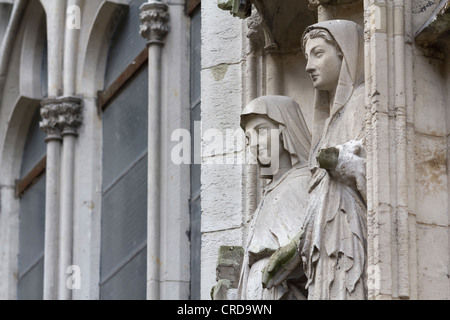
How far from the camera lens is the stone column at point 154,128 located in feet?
42.3

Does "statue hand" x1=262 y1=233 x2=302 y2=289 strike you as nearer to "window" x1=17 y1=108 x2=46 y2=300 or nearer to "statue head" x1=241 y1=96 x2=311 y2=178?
"statue head" x1=241 y1=96 x2=311 y2=178

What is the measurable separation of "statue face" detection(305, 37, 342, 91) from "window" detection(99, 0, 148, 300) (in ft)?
13.7

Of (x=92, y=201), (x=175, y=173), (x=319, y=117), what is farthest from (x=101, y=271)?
(x=319, y=117)

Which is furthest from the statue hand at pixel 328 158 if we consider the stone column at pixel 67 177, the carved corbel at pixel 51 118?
the carved corbel at pixel 51 118

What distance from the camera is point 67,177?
14664mm

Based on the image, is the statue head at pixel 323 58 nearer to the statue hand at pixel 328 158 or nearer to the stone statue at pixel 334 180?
the stone statue at pixel 334 180

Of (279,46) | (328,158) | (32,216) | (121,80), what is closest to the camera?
(328,158)

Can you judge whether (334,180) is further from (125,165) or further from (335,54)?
(125,165)

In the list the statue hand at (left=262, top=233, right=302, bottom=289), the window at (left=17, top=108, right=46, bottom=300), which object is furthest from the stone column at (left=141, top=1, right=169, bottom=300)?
the statue hand at (left=262, top=233, right=302, bottom=289)

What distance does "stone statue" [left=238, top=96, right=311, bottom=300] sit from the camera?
31.8ft

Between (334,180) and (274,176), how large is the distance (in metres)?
1.00

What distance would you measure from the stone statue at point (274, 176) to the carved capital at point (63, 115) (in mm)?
4861

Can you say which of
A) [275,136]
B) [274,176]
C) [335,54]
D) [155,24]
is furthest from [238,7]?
[155,24]

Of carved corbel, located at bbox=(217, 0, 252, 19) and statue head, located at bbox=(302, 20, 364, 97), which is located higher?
carved corbel, located at bbox=(217, 0, 252, 19)
